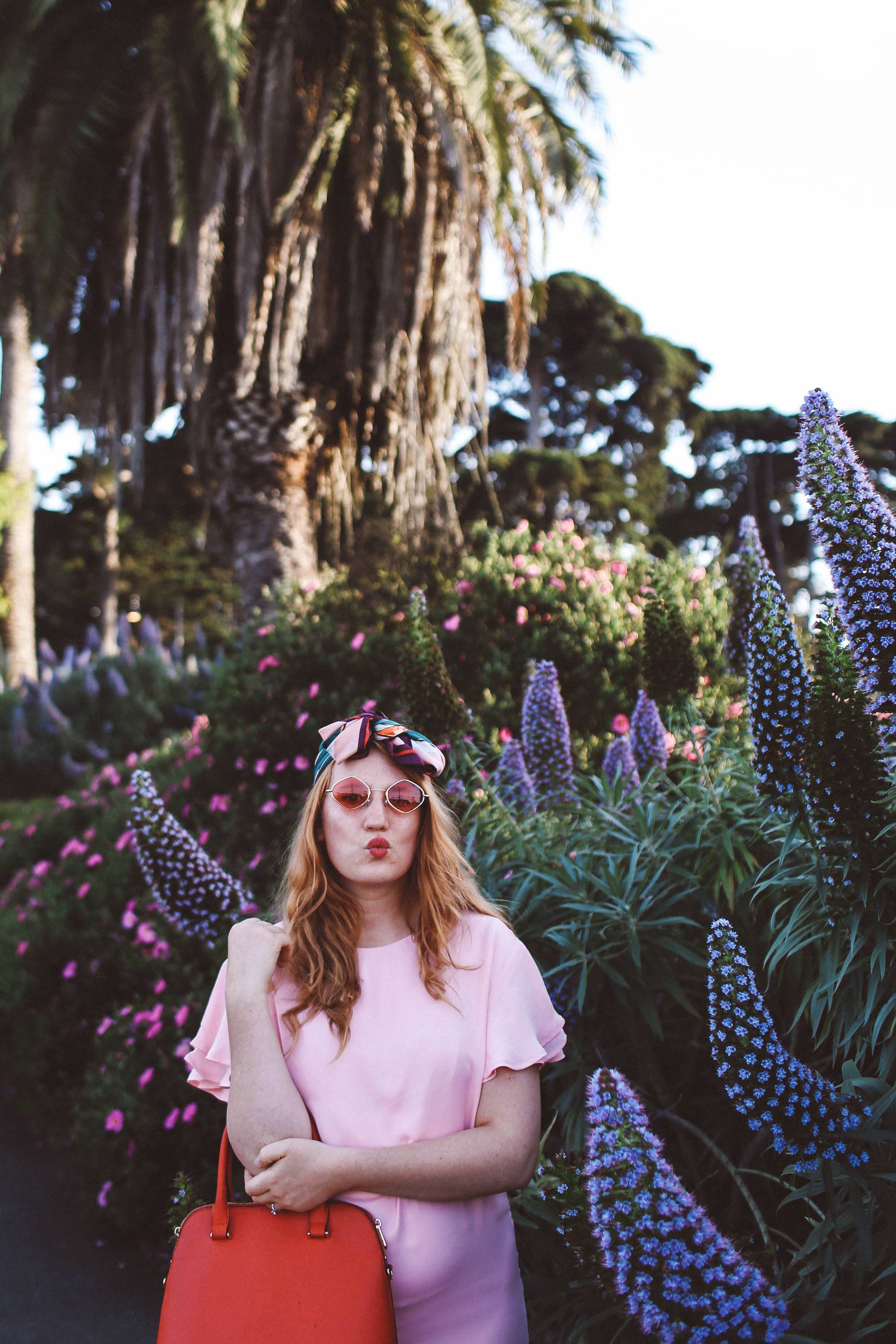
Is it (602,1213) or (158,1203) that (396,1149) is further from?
(158,1203)

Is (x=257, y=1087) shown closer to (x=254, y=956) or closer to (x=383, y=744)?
(x=254, y=956)

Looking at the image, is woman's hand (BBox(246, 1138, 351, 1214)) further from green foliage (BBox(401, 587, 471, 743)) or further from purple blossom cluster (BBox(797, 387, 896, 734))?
green foliage (BBox(401, 587, 471, 743))

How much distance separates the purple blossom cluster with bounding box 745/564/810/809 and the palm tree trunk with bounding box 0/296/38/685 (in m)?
11.0

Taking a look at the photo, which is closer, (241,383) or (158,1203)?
(158,1203)

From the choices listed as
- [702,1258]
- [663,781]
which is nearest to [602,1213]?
[702,1258]

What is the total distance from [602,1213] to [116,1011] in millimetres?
2910

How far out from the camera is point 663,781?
2973 millimetres

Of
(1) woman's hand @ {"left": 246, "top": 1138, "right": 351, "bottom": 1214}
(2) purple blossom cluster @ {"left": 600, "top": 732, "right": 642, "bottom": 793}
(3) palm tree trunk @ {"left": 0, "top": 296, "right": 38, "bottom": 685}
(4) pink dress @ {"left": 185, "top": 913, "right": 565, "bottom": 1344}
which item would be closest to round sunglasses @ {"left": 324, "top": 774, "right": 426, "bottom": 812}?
(4) pink dress @ {"left": 185, "top": 913, "right": 565, "bottom": 1344}

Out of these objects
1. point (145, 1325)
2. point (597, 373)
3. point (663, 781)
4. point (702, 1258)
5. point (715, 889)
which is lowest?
point (145, 1325)

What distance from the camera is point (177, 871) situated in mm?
2771

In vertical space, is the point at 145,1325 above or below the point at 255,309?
below

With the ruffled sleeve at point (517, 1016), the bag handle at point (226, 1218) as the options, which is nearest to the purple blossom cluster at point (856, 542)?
the ruffled sleeve at point (517, 1016)

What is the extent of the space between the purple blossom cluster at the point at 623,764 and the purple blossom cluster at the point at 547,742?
0.54ft

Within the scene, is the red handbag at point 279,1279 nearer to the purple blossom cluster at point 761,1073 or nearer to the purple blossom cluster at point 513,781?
the purple blossom cluster at point 761,1073
